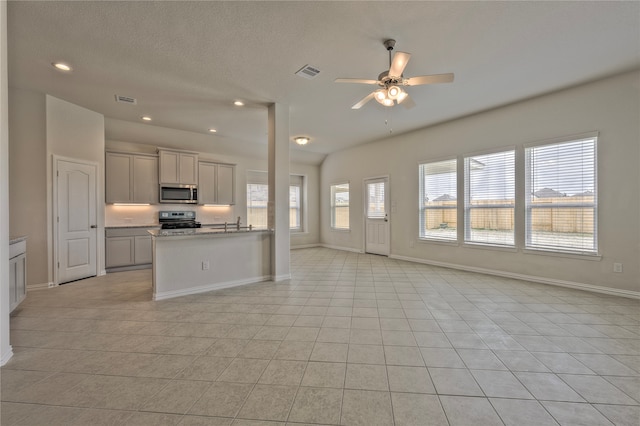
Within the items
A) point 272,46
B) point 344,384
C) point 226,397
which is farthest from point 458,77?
point 226,397

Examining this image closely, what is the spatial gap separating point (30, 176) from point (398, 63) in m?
5.37

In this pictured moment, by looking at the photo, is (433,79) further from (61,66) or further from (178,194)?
(178,194)

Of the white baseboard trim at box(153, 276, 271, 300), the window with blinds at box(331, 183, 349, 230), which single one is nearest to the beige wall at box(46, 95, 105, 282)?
the white baseboard trim at box(153, 276, 271, 300)

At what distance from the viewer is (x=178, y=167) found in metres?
6.01

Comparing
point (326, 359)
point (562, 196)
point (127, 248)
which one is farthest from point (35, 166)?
point (562, 196)

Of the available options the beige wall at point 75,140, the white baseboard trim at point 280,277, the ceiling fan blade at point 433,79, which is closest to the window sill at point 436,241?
the white baseboard trim at point 280,277

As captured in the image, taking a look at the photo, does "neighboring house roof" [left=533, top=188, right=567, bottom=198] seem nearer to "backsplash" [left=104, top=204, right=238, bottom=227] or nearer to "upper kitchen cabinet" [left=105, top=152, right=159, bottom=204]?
"backsplash" [left=104, top=204, right=238, bottom=227]

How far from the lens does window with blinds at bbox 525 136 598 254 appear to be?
3.85 m

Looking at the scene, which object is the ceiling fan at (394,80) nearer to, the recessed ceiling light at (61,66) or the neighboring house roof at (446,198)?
the neighboring house roof at (446,198)

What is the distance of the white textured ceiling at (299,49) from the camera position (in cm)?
241

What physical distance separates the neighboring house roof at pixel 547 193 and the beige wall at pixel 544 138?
24cm

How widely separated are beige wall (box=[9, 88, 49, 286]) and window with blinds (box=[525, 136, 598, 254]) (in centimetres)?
766

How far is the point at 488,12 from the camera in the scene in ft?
7.93

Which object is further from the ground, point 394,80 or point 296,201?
point 394,80
